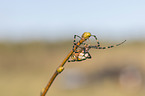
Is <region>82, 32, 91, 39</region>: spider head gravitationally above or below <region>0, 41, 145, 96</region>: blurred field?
above

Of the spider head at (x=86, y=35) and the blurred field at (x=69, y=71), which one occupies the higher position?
the spider head at (x=86, y=35)

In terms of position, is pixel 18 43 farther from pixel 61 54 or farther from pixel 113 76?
pixel 113 76

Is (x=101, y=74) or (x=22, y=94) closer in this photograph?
(x=22, y=94)

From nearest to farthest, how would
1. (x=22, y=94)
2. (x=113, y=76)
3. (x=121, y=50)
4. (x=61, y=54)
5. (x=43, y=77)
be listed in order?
1. (x=22, y=94)
2. (x=113, y=76)
3. (x=43, y=77)
4. (x=121, y=50)
5. (x=61, y=54)

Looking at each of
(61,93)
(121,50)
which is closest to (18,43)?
(121,50)

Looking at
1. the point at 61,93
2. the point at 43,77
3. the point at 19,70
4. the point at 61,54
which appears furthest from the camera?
the point at 61,54

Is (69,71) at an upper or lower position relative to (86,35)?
lower

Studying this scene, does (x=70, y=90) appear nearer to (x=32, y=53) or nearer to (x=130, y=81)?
(x=130, y=81)

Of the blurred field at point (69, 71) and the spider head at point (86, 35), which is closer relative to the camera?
the spider head at point (86, 35)
